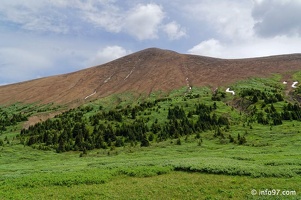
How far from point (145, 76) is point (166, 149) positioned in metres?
78.1

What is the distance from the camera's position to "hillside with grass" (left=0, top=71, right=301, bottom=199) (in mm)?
23922

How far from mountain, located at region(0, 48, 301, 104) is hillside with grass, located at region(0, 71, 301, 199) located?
7.67 metres

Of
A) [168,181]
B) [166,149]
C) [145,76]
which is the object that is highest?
[145,76]

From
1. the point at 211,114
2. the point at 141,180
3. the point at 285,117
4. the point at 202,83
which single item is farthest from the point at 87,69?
the point at 141,180

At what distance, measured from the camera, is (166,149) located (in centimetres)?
4459

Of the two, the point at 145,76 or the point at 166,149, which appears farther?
the point at 145,76

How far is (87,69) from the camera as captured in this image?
14575cm

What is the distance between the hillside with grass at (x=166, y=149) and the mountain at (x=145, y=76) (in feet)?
25.2

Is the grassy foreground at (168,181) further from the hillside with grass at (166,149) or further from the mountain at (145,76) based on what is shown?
the mountain at (145,76)

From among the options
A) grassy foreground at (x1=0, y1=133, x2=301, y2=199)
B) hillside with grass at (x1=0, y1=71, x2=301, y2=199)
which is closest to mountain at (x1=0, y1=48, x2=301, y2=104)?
hillside with grass at (x1=0, y1=71, x2=301, y2=199)

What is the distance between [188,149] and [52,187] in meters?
22.6

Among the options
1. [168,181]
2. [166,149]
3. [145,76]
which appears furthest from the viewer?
[145,76]

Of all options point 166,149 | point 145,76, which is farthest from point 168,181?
point 145,76

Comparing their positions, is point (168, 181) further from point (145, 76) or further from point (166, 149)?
point (145, 76)
